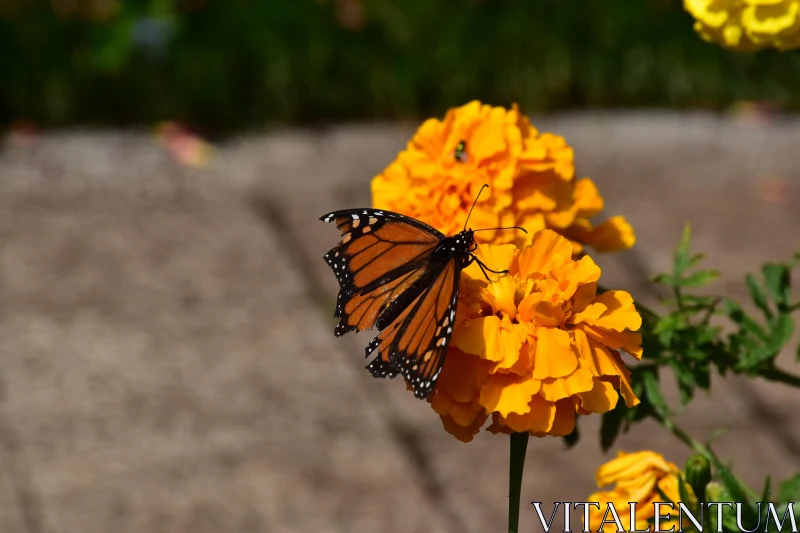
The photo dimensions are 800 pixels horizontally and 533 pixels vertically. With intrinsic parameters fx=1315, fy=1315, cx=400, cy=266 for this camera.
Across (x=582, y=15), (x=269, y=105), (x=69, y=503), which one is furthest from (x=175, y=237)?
(x=582, y=15)

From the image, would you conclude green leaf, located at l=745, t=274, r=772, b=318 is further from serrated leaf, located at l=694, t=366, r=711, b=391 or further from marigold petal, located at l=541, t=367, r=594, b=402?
marigold petal, located at l=541, t=367, r=594, b=402

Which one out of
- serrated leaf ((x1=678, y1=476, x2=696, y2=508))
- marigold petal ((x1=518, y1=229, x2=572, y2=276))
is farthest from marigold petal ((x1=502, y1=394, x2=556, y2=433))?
serrated leaf ((x1=678, y1=476, x2=696, y2=508))

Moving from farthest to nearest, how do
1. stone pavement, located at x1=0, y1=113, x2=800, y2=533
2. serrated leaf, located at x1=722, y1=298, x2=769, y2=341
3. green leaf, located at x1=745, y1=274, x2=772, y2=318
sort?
stone pavement, located at x1=0, y1=113, x2=800, y2=533
green leaf, located at x1=745, y1=274, x2=772, y2=318
serrated leaf, located at x1=722, y1=298, x2=769, y2=341

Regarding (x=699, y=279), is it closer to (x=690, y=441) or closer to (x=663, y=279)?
(x=663, y=279)

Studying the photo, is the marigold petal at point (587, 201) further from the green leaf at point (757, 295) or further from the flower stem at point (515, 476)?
the flower stem at point (515, 476)

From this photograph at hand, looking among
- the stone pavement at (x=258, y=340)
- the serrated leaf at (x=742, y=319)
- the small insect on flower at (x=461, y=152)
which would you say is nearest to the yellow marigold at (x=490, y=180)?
the small insect on flower at (x=461, y=152)
